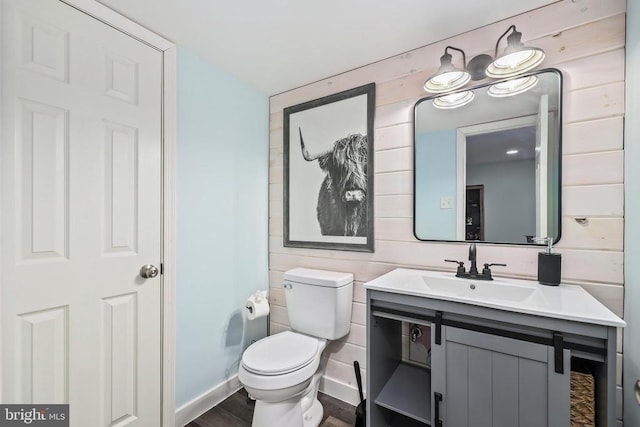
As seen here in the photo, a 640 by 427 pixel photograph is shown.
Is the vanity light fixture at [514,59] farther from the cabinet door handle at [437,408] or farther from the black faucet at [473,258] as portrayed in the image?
the cabinet door handle at [437,408]

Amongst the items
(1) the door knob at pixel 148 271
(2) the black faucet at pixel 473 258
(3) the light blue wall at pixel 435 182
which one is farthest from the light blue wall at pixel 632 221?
(1) the door knob at pixel 148 271

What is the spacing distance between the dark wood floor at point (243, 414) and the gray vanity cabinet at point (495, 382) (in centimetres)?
73

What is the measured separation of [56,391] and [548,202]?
2.36 metres

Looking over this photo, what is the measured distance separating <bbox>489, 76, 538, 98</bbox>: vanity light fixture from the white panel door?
1816mm

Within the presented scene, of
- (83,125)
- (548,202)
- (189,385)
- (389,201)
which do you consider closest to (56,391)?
(189,385)

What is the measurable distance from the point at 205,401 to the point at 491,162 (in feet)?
7.20

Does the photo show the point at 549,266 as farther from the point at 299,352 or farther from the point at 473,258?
the point at 299,352

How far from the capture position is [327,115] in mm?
2000

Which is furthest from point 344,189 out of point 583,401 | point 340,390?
point 583,401

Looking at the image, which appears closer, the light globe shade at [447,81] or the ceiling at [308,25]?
the ceiling at [308,25]

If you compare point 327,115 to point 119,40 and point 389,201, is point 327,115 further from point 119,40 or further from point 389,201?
point 119,40

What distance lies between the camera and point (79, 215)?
1.25 metres

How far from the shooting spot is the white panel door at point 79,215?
1098 mm

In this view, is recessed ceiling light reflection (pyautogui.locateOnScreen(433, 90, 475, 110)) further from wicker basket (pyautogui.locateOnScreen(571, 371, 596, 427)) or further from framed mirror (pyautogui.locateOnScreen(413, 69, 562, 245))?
wicker basket (pyautogui.locateOnScreen(571, 371, 596, 427))
